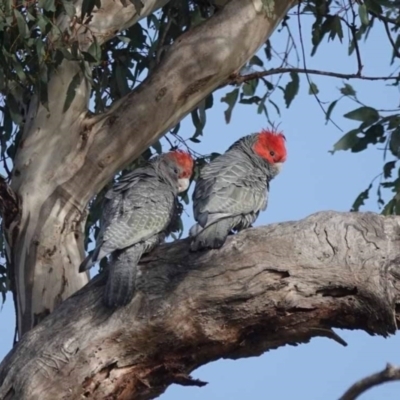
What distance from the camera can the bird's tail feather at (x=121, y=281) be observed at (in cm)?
373

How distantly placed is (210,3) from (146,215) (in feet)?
5.82

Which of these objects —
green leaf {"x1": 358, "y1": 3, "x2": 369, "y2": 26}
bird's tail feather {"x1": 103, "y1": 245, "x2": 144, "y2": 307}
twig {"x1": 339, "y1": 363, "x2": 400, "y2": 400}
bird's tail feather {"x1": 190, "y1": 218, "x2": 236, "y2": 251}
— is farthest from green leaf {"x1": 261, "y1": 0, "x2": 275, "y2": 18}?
twig {"x1": 339, "y1": 363, "x2": 400, "y2": 400}

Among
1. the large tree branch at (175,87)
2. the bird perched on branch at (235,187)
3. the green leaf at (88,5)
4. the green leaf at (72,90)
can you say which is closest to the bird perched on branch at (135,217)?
the bird perched on branch at (235,187)

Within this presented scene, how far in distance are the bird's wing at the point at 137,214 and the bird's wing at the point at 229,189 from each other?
0.12 m

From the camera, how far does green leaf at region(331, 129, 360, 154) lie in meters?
5.38

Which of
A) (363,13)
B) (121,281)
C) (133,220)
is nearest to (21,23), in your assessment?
(133,220)

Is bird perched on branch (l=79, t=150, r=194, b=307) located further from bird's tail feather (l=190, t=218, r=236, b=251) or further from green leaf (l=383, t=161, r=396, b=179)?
green leaf (l=383, t=161, r=396, b=179)

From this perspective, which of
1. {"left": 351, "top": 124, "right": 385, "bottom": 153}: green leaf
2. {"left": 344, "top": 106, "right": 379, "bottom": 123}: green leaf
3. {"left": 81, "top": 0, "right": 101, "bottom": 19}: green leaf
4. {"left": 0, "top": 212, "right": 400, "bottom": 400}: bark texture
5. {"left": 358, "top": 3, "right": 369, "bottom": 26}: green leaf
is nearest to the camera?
{"left": 0, "top": 212, "right": 400, "bottom": 400}: bark texture

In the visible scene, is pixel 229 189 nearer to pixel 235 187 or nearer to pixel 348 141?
pixel 235 187

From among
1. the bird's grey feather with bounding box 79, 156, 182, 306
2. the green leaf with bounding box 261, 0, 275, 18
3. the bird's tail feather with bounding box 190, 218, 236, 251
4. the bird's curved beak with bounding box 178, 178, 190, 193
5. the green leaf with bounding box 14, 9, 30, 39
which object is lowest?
the bird's tail feather with bounding box 190, 218, 236, 251

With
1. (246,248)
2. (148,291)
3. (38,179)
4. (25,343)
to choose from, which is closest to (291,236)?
(246,248)

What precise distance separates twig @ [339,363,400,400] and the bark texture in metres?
0.69

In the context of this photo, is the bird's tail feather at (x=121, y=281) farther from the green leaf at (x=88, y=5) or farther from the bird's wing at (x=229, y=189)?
the green leaf at (x=88, y=5)

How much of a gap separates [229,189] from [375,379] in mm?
1175
